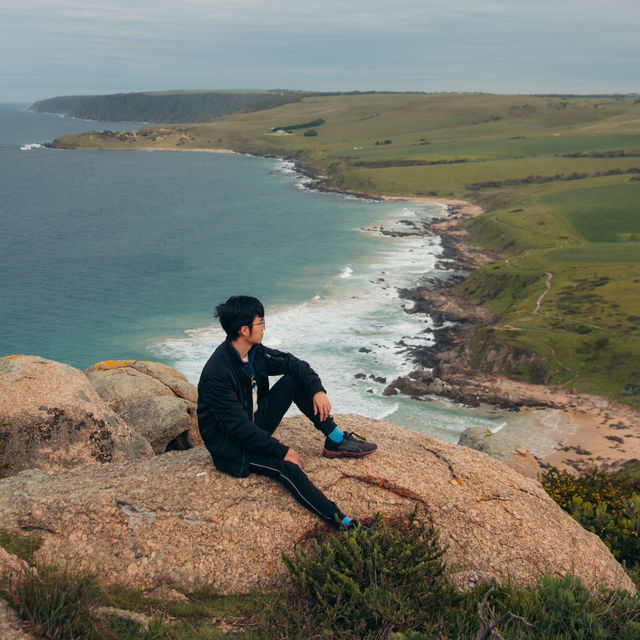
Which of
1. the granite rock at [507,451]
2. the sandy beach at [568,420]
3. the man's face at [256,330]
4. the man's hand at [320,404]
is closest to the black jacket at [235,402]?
the man's hand at [320,404]

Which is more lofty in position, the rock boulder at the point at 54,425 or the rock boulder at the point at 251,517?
the rock boulder at the point at 251,517

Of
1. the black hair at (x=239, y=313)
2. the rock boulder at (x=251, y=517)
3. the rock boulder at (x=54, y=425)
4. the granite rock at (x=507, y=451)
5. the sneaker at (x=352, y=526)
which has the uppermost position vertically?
the black hair at (x=239, y=313)

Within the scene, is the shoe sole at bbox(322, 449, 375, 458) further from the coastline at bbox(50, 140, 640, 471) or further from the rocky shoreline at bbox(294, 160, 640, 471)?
the coastline at bbox(50, 140, 640, 471)

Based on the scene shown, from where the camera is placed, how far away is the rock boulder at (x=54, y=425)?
573 inches

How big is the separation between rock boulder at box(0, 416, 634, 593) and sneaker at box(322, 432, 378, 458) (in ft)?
0.43

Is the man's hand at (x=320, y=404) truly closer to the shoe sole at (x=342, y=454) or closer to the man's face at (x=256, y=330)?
the shoe sole at (x=342, y=454)

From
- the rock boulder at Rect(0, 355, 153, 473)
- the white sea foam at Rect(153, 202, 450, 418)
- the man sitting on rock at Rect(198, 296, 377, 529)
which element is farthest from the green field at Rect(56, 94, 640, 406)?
the man sitting on rock at Rect(198, 296, 377, 529)

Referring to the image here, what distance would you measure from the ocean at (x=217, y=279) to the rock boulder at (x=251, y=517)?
116ft

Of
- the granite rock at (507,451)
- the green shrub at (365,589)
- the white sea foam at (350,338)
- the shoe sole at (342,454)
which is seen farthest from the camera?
the white sea foam at (350,338)

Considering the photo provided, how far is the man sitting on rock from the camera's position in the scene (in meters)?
9.09

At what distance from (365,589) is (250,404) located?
3.45m

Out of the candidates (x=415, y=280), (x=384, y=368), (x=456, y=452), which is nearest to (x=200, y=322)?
(x=384, y=368)

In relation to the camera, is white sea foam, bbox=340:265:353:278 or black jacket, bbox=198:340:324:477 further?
white sea foam, bbox=340:265:353:278

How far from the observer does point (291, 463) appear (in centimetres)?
931
